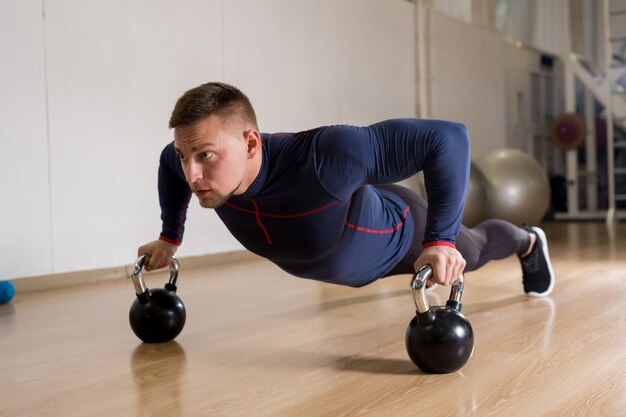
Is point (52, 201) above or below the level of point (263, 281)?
above

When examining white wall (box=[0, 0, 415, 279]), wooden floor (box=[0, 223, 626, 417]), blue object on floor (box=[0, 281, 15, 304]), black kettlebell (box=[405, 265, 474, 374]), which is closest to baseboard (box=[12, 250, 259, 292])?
white wall (box=[0, 0, 415, 279])

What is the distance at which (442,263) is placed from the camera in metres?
1.64

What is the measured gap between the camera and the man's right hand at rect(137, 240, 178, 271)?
2090mm

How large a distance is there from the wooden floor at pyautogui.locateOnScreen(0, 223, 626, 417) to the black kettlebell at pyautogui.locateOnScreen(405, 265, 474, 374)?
0.04 meters

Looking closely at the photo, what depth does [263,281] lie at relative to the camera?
3.59m

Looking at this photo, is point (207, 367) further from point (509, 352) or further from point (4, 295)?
point (4, 295)

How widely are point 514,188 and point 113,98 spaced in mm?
2835

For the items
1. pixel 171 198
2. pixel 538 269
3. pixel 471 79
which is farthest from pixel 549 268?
pixel 471 79

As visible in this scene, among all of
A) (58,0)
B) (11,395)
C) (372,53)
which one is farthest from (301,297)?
(372,53)

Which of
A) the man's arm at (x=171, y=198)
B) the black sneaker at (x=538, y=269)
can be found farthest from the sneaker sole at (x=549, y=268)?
the man's arm at (x=171, y=198)

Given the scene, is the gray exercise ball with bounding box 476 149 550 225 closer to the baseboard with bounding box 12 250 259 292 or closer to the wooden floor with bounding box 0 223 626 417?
the wooden floor with bounding box 0 223 626 417

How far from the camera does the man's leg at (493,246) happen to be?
2.22 m

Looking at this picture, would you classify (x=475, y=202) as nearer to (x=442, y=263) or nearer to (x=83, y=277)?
(x=83, y=277)

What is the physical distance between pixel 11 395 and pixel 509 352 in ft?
4.15
